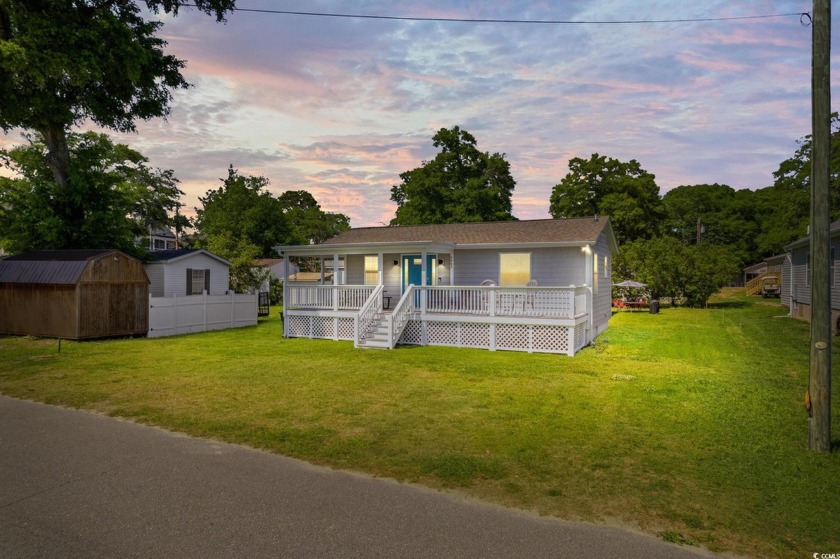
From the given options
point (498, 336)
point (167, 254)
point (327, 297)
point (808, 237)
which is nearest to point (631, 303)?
point (808, 237)

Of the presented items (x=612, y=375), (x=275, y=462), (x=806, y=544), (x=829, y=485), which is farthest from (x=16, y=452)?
(x=612, y=375)

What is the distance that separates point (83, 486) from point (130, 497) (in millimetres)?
691

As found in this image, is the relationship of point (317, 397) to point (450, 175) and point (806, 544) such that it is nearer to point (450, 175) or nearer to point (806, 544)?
point (806, 544)

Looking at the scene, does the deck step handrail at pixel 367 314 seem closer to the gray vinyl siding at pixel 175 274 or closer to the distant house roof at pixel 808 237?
the gray vinyl siding at pixel 175 274

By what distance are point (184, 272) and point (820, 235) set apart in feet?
79.7

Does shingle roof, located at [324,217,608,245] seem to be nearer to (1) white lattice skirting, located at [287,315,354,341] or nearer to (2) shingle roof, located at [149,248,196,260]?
(1) white lattice skirting, located at [287,315,354,341]

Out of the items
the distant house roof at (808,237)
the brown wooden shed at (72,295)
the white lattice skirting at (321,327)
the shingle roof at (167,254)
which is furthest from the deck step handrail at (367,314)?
the distant house roof at (808,237)

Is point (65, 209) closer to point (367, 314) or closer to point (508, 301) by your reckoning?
point (367, 314)

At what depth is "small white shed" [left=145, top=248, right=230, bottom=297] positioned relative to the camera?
23.1 m

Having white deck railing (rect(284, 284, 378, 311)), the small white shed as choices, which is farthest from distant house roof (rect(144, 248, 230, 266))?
white deck railing (rect(284, 284, 378, 311))

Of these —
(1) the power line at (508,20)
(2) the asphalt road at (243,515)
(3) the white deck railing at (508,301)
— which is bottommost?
(2) the asphalt road at (243,515)

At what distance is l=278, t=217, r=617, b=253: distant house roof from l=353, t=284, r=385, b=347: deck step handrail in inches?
73.3

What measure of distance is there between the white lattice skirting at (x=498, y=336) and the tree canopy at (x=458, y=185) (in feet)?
86.0

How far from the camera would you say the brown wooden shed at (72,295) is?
1689 centimetres
